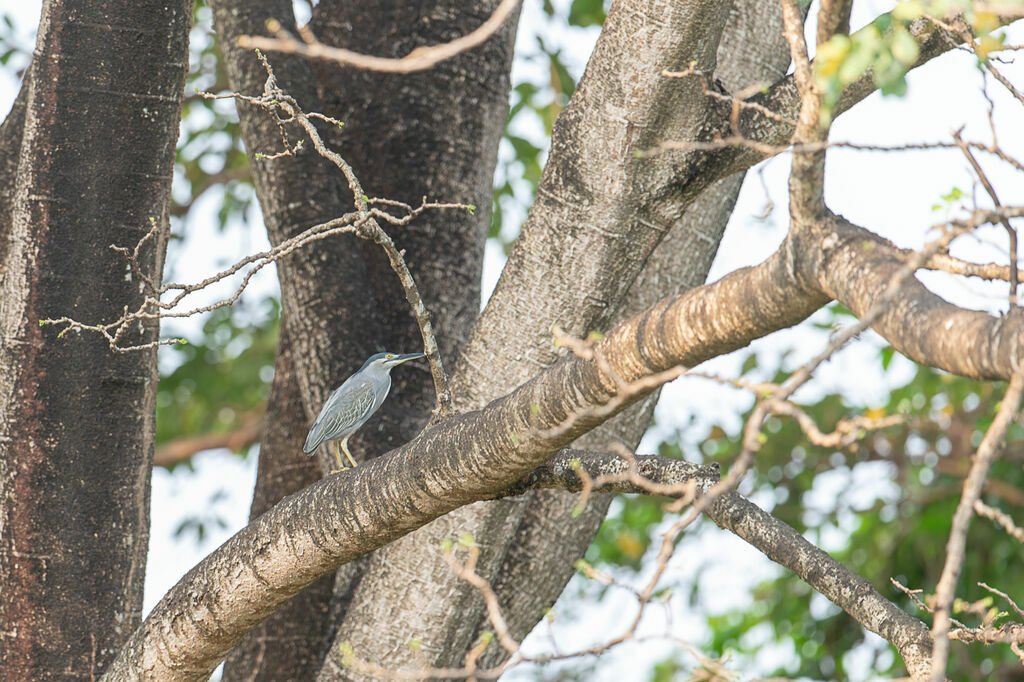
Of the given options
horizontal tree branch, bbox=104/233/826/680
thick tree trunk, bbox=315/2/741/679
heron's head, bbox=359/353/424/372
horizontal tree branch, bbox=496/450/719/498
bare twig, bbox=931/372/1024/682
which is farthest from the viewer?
heron's head, bbox=359/353/424/372

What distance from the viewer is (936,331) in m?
1.38

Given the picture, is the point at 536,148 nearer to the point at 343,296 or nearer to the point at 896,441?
the point at 343,296

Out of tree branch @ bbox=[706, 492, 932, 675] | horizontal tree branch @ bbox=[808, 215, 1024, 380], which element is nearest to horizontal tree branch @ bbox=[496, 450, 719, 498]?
tree branch @ bbox=[706, 492, 932, 675]

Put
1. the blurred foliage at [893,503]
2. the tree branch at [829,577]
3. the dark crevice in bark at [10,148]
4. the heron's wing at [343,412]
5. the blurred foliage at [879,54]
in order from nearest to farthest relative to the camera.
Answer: the blurred foliage at [879,54] → the tree branch at [829,577] → the dark crevice in bark at [10,148] → the heron's wing at [343,412] → the blurred foliage at [893,503]

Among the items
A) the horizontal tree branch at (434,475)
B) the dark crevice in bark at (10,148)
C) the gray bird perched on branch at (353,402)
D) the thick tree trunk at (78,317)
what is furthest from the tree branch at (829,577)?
the dark crevice in bark at (10,148)

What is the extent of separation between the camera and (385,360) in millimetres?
3184

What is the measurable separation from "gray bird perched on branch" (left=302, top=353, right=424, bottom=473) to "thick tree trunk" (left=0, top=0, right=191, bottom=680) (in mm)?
576

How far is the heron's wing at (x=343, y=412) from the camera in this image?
2.96 meters

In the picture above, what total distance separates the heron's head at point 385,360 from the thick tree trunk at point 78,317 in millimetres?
700

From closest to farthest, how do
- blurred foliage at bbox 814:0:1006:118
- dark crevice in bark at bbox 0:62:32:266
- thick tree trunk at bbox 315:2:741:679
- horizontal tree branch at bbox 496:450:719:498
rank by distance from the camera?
blurred foliage at bbox 814:0:1006:118 < horizontal tree branch at bbox 496:450:719:498 < thick tree trunk at bbox 315:2:741:679 < dark crevice in bark at bbox 0:62:32:266

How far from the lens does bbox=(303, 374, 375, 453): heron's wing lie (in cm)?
296

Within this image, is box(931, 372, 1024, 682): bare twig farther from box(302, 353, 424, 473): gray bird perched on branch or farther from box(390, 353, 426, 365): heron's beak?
box(390, 353, 426, 365): heron's beak

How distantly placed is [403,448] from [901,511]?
387cm

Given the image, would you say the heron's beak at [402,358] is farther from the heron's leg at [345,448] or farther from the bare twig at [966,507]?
the bare twig at [966,507]
